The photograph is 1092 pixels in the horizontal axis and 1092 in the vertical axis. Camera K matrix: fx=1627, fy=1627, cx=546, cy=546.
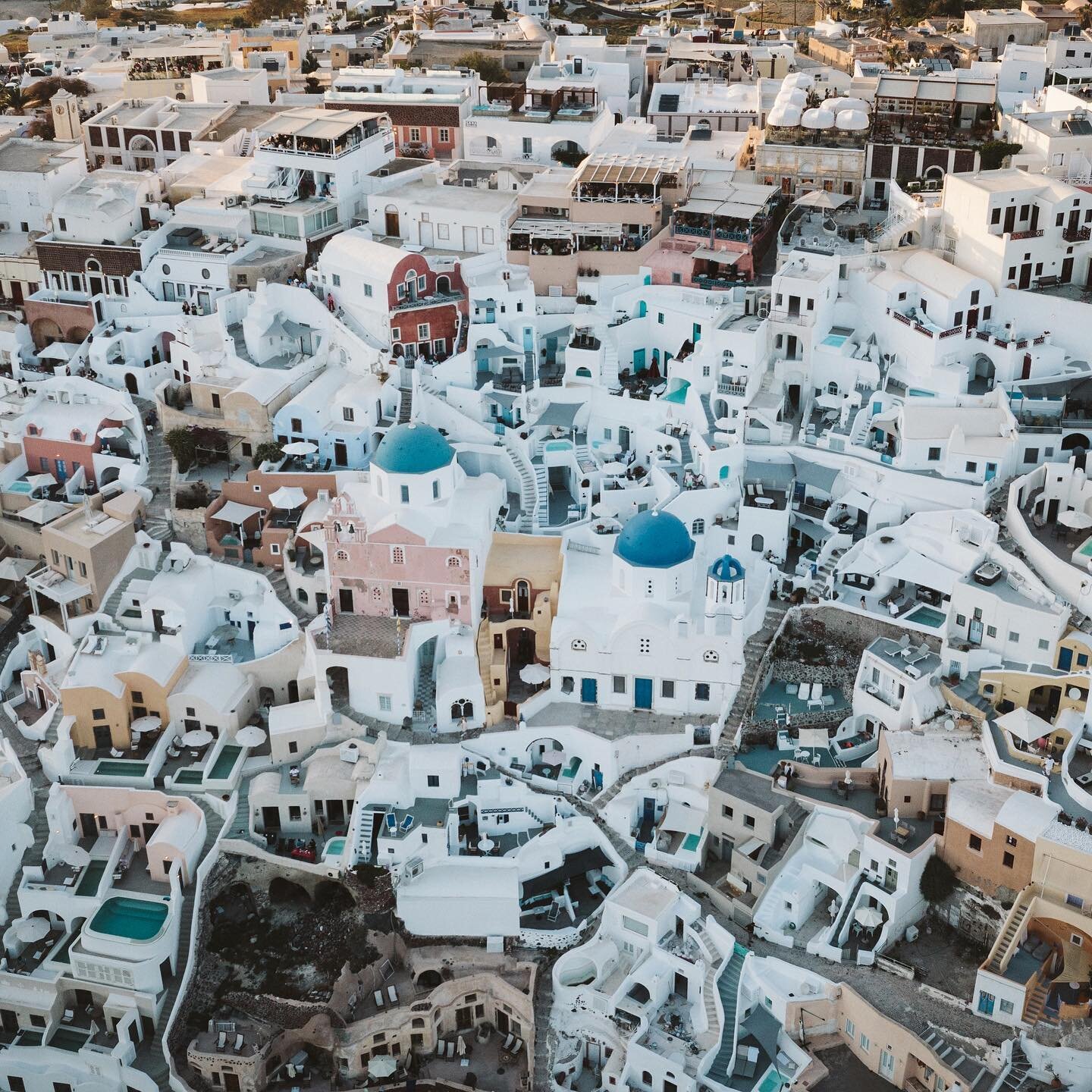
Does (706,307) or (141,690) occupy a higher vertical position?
(706,307)

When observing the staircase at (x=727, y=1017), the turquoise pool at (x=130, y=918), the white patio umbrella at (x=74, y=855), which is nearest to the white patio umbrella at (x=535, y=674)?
the staircase at (x=727, y=1017)

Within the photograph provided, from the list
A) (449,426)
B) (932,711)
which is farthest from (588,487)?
(932,711)

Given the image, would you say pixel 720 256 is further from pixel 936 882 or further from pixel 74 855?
pixel 74 855

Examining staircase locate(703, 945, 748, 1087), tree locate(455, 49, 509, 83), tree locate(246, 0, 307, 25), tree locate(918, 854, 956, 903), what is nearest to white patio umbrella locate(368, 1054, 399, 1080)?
staircase locate(703, 945, 748, 1087)

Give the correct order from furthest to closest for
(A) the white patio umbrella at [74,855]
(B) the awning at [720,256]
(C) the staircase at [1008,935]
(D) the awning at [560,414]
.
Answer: (B) the awning at [720,256]
(D) the awning at [560,414]
(A) the white patio umbrella at [74,855]
(C) the staircase at [1008,935]

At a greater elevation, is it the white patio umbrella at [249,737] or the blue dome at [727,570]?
the blue dome at [727,570]

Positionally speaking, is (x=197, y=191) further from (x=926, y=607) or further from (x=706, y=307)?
(x=926, y=607)

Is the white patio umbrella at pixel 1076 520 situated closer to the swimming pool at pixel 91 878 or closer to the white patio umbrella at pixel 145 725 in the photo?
the white patio umbrella at pixel 145 725

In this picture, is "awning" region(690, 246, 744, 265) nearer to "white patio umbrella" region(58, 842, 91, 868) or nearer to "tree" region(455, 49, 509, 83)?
"tree" region(455, 49, 509, 83)
